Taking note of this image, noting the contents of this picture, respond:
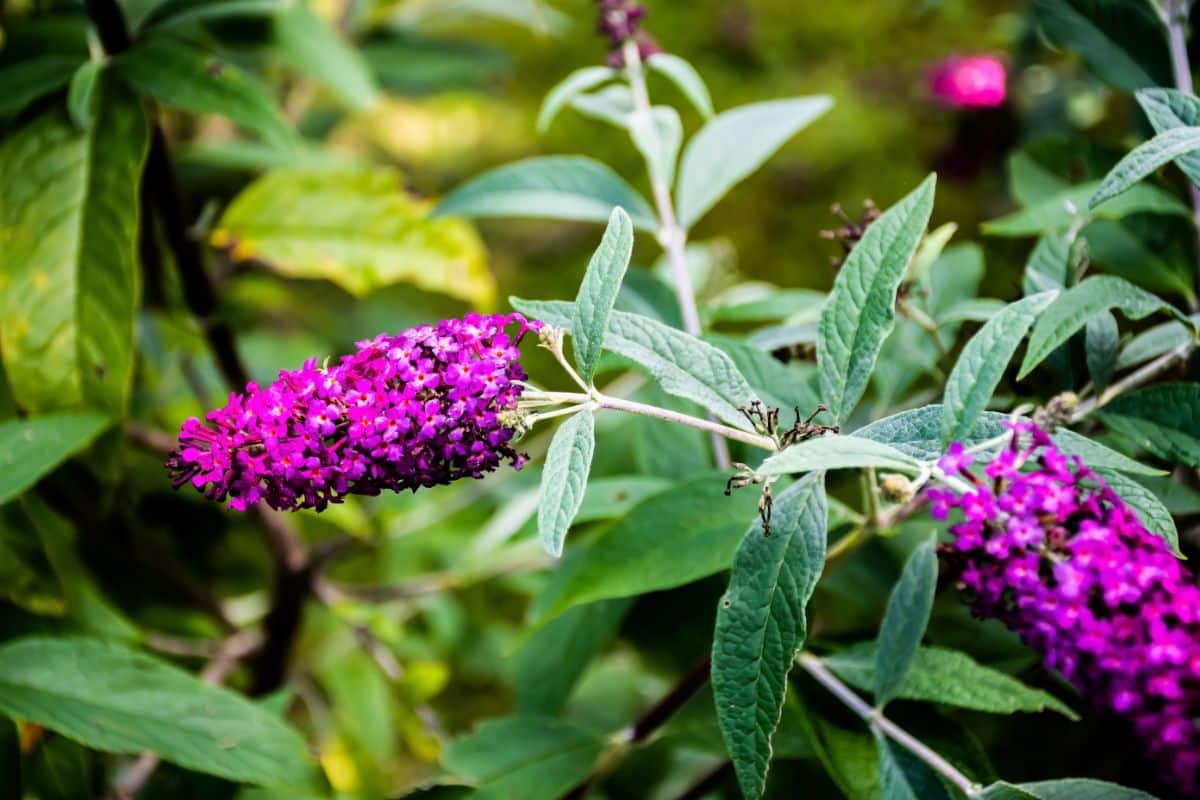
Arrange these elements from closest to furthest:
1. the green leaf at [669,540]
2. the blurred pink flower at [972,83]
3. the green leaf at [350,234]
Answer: the green leaf at [669,540]
the green leaf at [350,234]
the blurred pink flower at [972,83]

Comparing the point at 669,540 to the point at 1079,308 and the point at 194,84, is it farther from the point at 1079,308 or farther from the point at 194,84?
the point at 194,84

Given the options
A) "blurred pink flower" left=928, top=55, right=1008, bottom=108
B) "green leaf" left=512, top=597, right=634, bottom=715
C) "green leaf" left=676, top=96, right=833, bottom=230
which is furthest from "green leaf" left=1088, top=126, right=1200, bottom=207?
"blurred pink flower" left=928, top=55, right=1008, bottom=108

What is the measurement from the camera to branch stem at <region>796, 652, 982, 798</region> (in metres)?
0.62

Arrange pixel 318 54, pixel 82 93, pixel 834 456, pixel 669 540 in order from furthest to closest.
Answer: pixel 318 54 < pixel 82 93 < pixel 669 540 < pixel 834 456

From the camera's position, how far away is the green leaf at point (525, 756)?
0.85 m

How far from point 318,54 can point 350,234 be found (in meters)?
0.22

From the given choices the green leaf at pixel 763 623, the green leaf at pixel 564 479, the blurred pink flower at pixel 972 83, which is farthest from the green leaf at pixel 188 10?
the blurred pink flower at pixel 972 83

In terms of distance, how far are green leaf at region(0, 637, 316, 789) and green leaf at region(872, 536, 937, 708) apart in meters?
0.46

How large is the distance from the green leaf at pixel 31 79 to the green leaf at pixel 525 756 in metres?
0.71

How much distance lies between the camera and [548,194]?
0.92 metres

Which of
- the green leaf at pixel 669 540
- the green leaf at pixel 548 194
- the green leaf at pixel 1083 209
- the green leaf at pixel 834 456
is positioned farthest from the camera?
the green leaf at pixel 548 194

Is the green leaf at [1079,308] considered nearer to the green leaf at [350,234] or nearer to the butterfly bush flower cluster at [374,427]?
the butterfly bush flower cluster at [374,427]

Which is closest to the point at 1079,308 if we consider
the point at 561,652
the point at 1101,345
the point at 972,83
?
the point at 1101,345

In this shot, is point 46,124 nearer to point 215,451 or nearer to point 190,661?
point 215,451
